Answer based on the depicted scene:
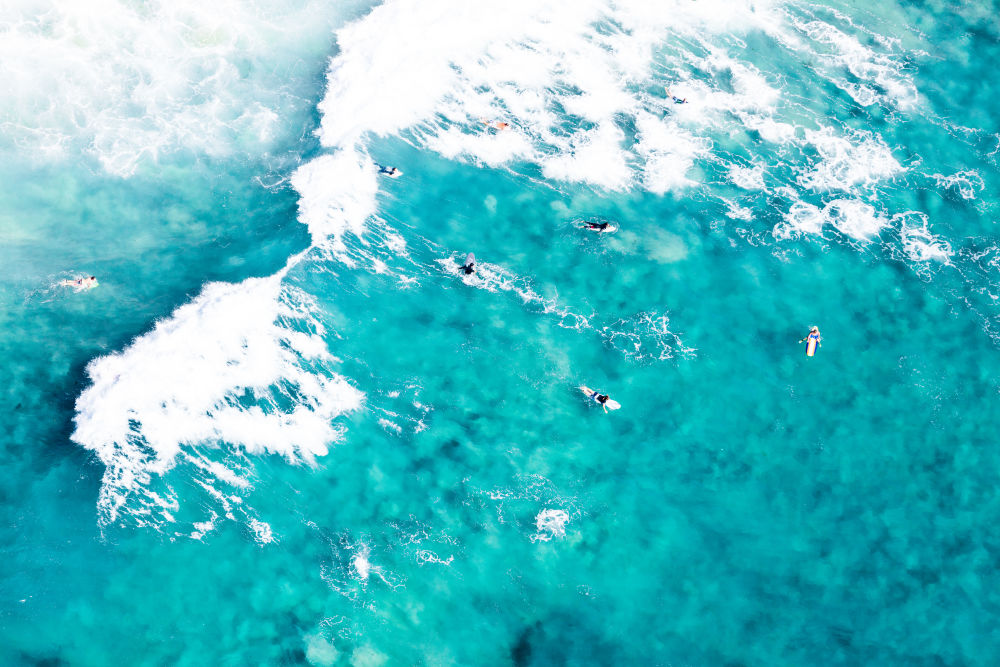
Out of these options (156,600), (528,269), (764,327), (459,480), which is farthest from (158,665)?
(764,327)

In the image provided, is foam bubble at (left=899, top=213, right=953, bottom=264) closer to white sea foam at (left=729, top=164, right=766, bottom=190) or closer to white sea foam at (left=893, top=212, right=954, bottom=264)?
white sea foam at (left=893, top=212, right=954, bottom=264)

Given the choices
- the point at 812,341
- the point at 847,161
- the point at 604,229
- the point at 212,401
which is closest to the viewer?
the point at 212,401

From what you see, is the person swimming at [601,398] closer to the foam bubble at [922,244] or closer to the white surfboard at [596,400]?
the white surfboard at [596,400]

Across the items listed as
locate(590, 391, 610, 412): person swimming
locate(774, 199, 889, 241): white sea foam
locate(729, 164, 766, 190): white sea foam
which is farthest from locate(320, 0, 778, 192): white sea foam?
locate(590, 391, 610, 412): person swimming

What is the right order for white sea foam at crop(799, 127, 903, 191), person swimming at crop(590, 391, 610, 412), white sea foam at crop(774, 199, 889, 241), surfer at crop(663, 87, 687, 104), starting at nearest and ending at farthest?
person swimming at crop(590, 391, 610, 412) → white sea foam at crop(774, 199, 889, 241) → white sea foam at crop(799, 127, 903, 191) → surfer at crop(663, 87, 687, 104)

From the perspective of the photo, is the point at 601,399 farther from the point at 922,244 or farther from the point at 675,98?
the point at 922,244

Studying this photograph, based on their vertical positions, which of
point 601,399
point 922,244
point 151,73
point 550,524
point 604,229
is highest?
point 922,244

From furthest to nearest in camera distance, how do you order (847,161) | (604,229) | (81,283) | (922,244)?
(847,161)
(922,244)
(604,229)
(81,283)

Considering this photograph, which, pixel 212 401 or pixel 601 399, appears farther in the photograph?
pixel 601 399

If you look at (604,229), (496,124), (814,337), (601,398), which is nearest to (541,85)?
(496,124)

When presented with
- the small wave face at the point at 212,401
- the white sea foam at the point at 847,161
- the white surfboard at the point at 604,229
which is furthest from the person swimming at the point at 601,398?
the white sea foam at the point at 847,161
